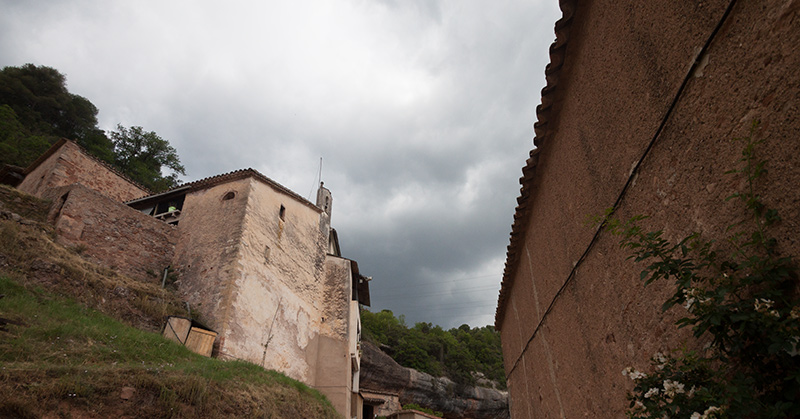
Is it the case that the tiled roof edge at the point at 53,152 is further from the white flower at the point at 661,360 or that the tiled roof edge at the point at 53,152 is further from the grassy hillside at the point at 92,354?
the white flower at the point at 661,360

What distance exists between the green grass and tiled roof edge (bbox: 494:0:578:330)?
6022 millimetres

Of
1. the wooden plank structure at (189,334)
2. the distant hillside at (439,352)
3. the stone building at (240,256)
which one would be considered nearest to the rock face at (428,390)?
the distant hillside at (439,352)

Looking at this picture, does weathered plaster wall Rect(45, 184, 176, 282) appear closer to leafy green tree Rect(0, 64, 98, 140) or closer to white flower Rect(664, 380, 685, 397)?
white flower Rect(664, 380, 685, 397)

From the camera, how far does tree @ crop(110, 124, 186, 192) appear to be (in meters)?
33.6

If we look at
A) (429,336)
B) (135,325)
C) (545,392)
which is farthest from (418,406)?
(545,392)

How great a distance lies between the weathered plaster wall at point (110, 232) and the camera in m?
13.3

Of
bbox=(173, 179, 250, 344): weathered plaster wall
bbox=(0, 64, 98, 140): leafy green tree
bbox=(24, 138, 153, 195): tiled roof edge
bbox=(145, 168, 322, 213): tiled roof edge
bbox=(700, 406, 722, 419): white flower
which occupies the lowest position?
bbox=(700, 406, 722, 419): white flower

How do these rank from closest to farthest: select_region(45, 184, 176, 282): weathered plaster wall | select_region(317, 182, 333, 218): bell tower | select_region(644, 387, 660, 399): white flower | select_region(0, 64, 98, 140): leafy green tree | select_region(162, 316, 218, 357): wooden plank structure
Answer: select_region(644, 387, 660, 399): white flower, select_region(162, 316, 218, 357): wooden plank structure, select_region(45, 184, 176, 282): weathered plaster wall, select_region(317, 182, 333, 218): bell tower, select_region(0, 64, 98, 140): leafy green tree

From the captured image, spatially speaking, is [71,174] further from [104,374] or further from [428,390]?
[428,390]

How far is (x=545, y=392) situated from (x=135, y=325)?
34.6 ft

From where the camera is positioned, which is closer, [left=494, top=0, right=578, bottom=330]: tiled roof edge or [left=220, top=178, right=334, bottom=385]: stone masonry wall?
[left=494, top=0, right=578, bottom=330]: tiled roof edge

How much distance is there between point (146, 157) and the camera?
3700 cm

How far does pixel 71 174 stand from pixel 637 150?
23.9 meters

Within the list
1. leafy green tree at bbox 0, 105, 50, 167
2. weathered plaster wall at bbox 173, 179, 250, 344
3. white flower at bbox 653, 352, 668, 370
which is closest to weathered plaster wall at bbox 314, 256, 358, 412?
weathered plaster wall at bbox 173, 179, 250, 344
